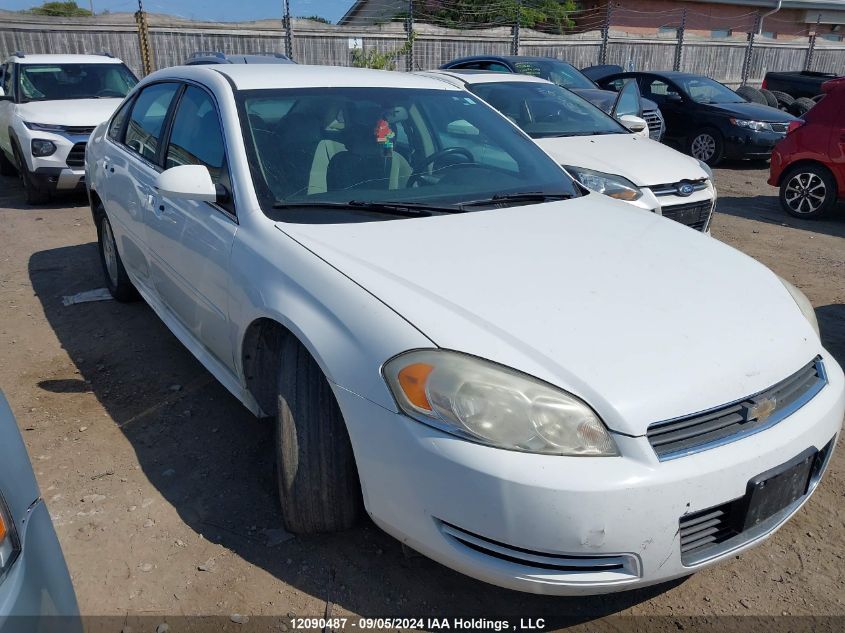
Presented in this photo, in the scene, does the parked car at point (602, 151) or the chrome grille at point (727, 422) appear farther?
the parked car at point (602, 151)

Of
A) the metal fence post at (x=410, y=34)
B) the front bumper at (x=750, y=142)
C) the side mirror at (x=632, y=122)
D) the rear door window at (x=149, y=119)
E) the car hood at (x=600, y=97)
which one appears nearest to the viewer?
the rear door window at (x=149, y=119)

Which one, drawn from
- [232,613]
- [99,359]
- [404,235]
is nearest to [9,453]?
[232,613]

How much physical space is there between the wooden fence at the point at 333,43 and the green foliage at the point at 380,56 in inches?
7.6

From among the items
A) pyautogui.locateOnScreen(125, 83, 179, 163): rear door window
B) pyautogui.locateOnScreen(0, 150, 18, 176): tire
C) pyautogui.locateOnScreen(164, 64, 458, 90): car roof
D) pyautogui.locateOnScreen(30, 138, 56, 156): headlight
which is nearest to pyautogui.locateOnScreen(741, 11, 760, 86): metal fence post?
pyautogui.locateOnScreen(0, 150, 18, 176): tire

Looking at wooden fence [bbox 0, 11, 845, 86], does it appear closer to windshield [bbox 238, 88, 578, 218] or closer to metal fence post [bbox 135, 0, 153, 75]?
metal fence post [bbox 135, 0, 153, 75]

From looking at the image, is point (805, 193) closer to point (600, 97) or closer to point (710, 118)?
point (600, 97)

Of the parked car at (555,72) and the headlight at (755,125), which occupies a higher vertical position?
the parked car at (555,72)

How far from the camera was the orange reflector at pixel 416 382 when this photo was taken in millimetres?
2043

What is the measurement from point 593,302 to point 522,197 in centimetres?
107

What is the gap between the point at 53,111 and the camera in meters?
8.21

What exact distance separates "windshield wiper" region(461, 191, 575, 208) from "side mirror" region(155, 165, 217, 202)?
41.9 inches

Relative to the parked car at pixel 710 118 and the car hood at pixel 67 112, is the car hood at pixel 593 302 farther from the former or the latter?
the parked car at pixel 710 118

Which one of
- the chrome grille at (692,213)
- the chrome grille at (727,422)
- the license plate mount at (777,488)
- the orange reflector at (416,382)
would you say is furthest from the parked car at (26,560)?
the chrome grille at (692,213)

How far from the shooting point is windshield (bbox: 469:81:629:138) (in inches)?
272
